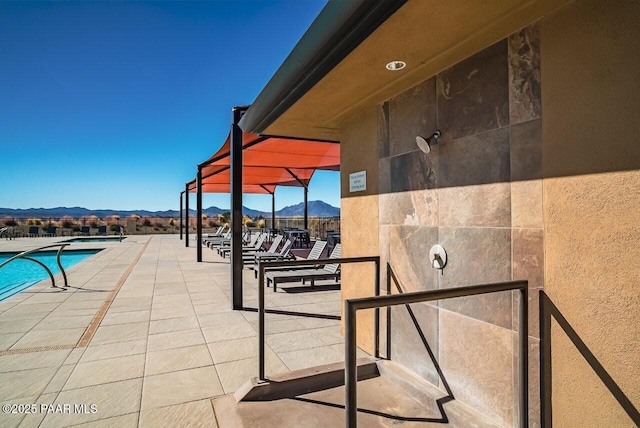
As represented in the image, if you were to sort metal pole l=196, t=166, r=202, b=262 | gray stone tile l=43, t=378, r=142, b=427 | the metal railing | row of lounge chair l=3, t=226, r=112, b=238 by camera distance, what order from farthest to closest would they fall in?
row of lounge chair l=3, t=226, r=112, b=238 → metal pole l=196, t=166, r=202, b=262 → gray stone tile l=43, t=378, r=142, b=427 → the metal railing

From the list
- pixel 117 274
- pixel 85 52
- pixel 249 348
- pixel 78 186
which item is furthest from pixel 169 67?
pixel 78 186

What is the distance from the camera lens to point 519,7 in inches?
83.6

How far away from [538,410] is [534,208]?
130cm

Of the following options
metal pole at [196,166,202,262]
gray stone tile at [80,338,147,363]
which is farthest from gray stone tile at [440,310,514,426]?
metal pole at [196,166,202,262]

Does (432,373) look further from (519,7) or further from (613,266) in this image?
(519,7)

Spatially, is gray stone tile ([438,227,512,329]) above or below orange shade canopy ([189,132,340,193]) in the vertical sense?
below

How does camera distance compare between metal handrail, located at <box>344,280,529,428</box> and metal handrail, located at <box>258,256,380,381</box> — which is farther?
metal handrail, located at <box>258,256,380,381</box>

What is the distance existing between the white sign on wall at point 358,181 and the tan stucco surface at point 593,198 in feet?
7.51

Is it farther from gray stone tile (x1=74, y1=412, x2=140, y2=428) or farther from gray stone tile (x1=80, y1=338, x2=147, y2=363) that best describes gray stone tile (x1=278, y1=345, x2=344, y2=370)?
gray stone tile (x1=80, y1=338, x2=147, y2=363)

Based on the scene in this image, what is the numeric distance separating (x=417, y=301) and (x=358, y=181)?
277 cm

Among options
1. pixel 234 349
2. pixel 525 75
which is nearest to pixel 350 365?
pixel 525 75

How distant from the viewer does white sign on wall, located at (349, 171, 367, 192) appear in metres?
4.36

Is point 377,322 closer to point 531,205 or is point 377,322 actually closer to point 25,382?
point 531,205

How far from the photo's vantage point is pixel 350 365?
5.54ft
